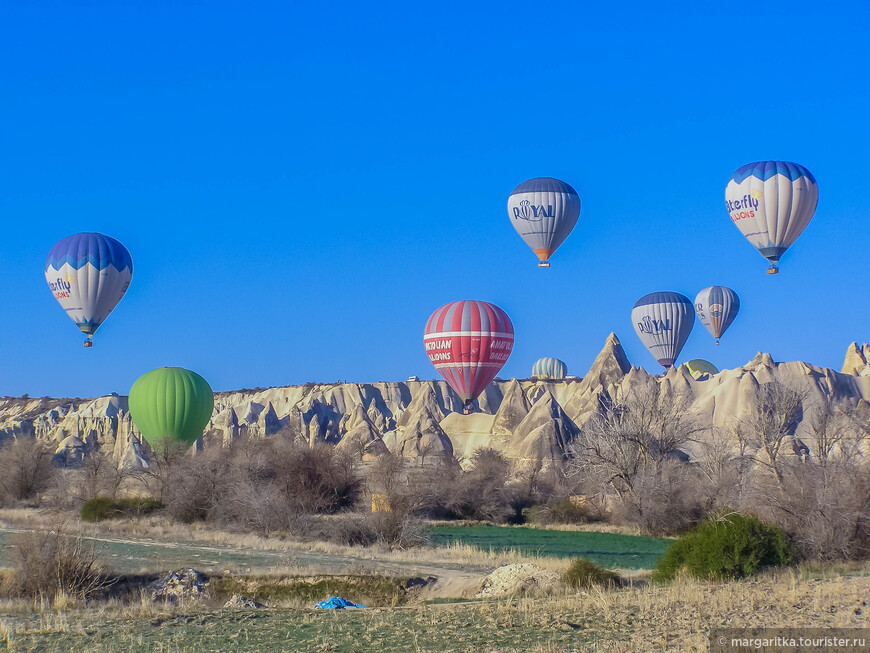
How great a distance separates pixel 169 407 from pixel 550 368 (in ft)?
252

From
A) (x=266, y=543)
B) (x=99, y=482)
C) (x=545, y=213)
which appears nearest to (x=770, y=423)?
(x=545, y=213)

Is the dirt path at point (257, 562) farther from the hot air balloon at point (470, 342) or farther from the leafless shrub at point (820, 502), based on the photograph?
the hot air balloon at point (470, 342)

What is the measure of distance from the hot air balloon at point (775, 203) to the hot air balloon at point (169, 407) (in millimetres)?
23972

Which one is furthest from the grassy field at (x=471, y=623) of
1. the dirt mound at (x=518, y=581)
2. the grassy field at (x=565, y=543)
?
the grassy field at (x=565, y=543)

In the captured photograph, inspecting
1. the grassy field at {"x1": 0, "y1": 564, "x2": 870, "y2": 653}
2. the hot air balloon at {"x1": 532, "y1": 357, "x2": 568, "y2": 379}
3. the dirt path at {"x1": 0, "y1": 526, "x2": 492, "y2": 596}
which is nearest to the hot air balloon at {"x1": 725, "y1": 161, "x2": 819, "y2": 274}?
the dirt path at {"x1": 0, "y1": 526, "x2": 492, "y2": 596}

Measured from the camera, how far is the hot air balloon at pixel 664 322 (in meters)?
61.5

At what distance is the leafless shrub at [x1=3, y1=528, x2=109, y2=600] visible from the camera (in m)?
16.3

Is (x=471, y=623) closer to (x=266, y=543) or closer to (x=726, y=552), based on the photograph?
(x=726, y=552)

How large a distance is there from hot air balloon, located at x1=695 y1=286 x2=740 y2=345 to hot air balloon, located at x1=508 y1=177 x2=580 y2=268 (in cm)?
2397

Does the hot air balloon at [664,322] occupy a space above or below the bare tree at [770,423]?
above

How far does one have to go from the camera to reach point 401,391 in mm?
100312

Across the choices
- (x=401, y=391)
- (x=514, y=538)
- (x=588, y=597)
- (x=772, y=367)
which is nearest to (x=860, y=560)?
(x=588, y=597)

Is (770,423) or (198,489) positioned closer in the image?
(770,423)

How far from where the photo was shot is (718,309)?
209ft
